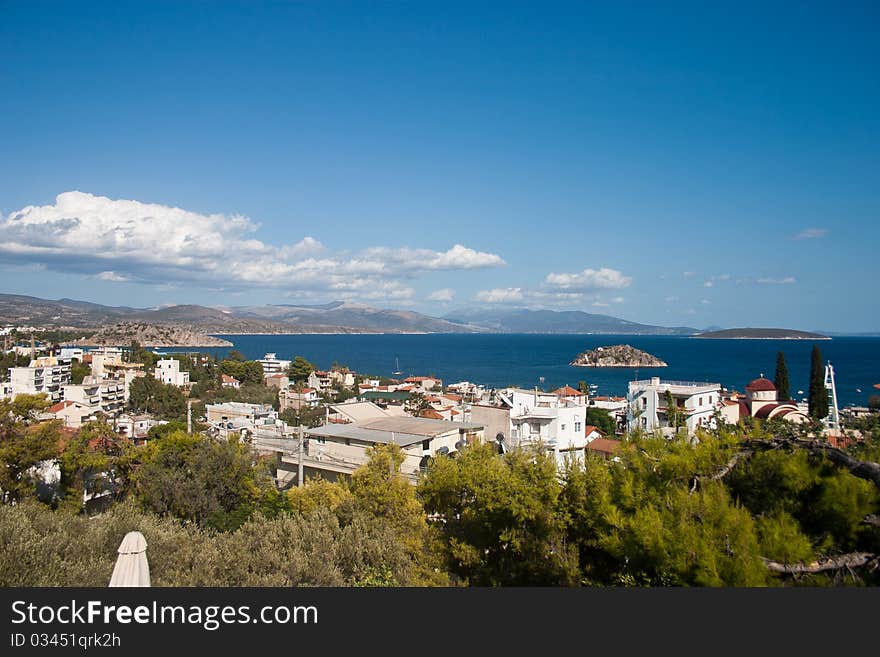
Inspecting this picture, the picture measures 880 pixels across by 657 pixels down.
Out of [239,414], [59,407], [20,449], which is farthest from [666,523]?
[59,407]

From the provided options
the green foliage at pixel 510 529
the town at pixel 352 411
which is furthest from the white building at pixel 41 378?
the green foliage at pixel 510 529

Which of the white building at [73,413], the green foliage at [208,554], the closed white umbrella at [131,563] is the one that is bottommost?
the white building at [73,413]

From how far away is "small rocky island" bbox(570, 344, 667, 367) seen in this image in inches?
4087

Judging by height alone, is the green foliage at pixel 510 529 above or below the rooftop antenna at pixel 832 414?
above

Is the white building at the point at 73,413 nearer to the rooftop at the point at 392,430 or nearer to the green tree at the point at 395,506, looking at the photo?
the rooftop at the point at 392,430

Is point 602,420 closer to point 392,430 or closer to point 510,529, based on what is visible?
point 392,430

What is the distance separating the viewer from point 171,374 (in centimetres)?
5094

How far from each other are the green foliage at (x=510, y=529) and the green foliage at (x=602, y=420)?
23.9 m

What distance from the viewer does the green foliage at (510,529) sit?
5.93m

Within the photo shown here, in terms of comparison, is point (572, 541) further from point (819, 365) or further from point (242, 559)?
point (819, 365)

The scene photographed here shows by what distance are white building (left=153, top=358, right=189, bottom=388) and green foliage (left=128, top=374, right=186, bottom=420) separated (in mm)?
3732

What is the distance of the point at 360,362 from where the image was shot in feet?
354

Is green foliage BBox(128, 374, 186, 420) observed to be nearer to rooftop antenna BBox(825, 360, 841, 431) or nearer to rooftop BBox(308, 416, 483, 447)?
rooftop BBox(308, 416, 483, 447)

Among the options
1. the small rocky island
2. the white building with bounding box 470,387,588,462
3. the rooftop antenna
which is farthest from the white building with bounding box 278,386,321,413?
the small rocky island
